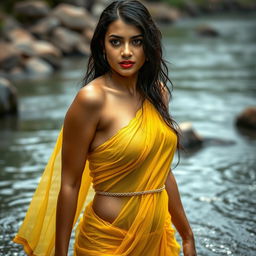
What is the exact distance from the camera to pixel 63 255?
282 centimetres

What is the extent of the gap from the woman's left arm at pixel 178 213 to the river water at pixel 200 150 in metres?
1.00

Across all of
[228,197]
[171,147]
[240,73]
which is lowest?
[240,73]

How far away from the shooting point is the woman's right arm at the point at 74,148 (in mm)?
2715

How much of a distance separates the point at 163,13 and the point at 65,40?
16.6 metres

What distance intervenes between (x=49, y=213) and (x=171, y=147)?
2.42ft

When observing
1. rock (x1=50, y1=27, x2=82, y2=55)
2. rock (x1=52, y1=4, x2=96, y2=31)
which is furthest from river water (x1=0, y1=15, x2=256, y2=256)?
rock (x1=52, y1=4, x2=96, y2=31)

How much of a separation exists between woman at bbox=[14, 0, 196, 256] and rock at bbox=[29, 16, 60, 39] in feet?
65.1

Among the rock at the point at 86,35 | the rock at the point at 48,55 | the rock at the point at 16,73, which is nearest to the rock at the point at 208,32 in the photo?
the rock at the point at 86,35

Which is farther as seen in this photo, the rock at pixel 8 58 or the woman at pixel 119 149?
the rock at pixel 8 58

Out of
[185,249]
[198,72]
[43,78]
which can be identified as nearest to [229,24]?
[198,72]

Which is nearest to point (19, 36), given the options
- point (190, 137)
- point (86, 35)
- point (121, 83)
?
point (86, 35)

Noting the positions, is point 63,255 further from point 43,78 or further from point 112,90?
point 43,78

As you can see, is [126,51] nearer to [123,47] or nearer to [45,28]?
[123,47]

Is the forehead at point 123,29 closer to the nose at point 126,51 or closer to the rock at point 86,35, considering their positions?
the nose at point 126,51
